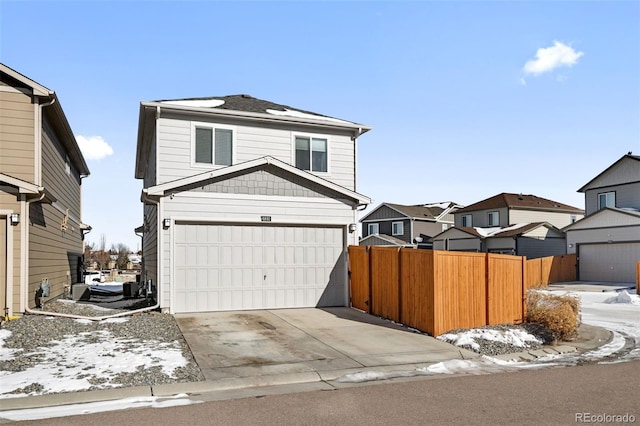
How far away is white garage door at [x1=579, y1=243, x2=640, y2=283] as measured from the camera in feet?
95.5

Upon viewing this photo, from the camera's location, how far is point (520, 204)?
43.0 metres

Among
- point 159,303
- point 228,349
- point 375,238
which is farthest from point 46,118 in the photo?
point 375,238

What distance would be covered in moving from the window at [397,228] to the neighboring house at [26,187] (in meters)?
36.3

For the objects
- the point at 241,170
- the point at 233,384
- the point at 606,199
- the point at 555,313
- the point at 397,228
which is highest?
the point at 606,199

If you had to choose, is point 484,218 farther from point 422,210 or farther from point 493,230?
point 422,210

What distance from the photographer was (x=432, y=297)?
11.1 meters

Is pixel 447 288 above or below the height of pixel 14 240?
below

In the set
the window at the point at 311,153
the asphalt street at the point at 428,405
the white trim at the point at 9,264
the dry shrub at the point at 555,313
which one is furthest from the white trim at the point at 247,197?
the asphalt street at the point at 428,405

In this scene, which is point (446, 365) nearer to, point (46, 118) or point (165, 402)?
point (165, 402)

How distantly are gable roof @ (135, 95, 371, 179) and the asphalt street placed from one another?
1014cm

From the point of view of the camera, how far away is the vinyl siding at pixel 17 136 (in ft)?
42.8

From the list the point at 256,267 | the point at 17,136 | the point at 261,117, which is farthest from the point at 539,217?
the point at 17,136

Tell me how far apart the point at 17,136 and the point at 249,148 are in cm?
639

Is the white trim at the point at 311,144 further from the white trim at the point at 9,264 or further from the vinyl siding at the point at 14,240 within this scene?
the white trim at the point at 9,264
